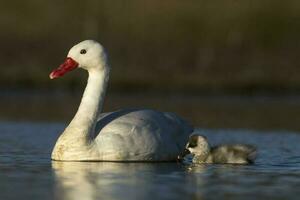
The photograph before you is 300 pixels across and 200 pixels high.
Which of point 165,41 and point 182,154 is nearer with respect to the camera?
point 182,154

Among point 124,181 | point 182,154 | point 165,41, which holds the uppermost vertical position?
point 165,41

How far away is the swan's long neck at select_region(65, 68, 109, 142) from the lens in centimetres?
1638

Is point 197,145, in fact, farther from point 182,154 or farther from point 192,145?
point 182,154

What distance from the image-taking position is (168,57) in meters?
43.5

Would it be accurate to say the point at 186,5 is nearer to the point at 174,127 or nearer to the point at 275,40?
the point at 275,40

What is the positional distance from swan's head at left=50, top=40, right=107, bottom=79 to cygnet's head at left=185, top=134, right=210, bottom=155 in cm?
169

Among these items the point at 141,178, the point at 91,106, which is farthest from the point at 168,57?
the point at 141,178

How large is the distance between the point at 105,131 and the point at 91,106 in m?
0.69

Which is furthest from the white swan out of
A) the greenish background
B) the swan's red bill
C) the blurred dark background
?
the greenish background

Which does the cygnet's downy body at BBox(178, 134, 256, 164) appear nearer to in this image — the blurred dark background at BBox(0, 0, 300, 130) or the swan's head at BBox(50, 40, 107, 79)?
the swan's head at BBox(50, 40, 107, 79)

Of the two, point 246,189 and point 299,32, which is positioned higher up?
point 299,32

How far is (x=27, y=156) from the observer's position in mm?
17016

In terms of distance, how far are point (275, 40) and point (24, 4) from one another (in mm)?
11200

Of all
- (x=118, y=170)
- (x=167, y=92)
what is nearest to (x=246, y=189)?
(x=118, y=170)
